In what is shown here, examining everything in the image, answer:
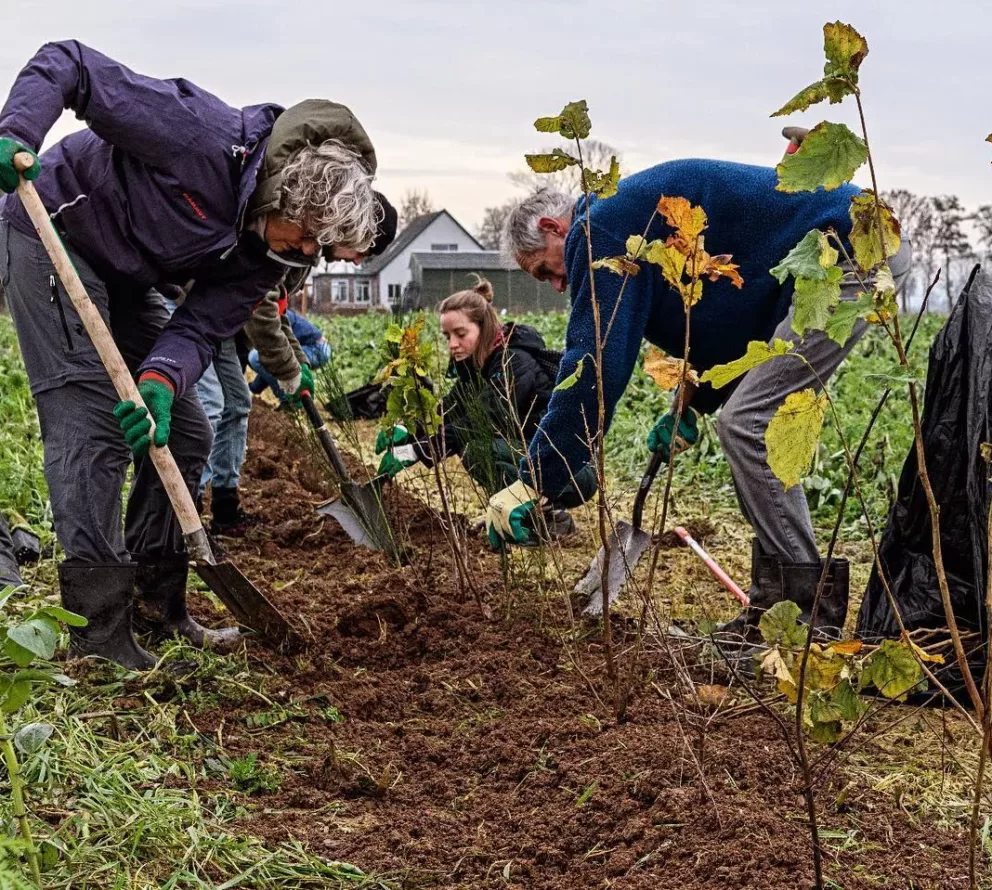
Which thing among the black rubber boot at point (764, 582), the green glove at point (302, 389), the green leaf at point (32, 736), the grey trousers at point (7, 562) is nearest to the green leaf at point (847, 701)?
the green leaf at point (32, 736)

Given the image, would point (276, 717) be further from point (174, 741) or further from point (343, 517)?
point (343, 517)

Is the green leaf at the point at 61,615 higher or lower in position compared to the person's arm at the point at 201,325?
lower

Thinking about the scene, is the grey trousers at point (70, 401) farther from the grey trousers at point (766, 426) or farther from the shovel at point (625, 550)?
the grey trousers at point (766, 426)

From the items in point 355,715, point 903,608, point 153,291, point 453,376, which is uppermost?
point 153,291

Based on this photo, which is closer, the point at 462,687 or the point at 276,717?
the point at 276,717

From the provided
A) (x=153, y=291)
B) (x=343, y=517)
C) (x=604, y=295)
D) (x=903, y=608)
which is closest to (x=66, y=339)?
(x=153, y=291)

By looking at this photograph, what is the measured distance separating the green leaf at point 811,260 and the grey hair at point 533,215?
1.79 meters

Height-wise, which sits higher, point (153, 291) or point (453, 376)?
point (153, 291)

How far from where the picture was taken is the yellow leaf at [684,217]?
1.87 metres

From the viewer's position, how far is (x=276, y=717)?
8.52 feet

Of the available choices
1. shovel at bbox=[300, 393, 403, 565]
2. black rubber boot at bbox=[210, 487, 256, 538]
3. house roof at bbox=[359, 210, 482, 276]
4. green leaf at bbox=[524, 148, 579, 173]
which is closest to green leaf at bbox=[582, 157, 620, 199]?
green leaf at bbox=[524, 148, 579, 173]

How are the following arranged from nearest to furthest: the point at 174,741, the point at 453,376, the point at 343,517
Result: the point at 174,741 < the point at 343,517 < the point at 453,376

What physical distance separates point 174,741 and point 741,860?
1.33m

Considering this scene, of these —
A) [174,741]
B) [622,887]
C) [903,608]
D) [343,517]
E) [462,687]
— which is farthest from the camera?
[343,517]
